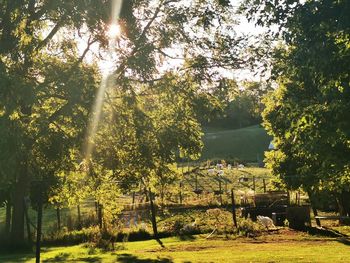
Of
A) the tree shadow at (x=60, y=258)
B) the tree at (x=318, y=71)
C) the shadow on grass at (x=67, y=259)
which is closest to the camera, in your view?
the tree at (x=318, y=71)

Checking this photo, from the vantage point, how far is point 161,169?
77.7ft

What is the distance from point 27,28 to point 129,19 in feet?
11.5

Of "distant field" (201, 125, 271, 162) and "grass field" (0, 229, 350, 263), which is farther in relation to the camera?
"distant field" (201, 125, 271, 162)

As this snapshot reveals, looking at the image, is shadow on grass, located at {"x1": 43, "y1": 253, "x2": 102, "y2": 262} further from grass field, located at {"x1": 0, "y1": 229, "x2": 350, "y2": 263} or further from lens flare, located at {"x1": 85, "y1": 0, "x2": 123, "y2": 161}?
lens flare, located at {"x1": 85, "y1": 0, "x2": 123, "y2": 161}

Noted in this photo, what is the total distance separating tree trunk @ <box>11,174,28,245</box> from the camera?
23203 mm

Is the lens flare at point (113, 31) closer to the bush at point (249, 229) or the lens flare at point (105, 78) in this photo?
the lens flare at point (105, 78)

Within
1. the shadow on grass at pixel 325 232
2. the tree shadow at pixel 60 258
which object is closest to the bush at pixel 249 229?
the shadow on grass at pixel 325 232

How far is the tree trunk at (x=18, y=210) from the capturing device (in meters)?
23.2

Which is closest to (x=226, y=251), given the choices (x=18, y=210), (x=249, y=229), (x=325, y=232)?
(x=249, y=229)

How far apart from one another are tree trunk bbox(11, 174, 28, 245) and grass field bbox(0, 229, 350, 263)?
3.32 m

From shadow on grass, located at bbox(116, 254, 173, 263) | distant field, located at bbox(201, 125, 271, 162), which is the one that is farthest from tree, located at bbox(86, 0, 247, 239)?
distant field, located at bbox(201, 125, 271, 162)

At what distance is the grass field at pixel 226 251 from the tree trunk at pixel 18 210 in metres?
3.32

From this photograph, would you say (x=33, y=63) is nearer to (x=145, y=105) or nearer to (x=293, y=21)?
(x=145, y=105)

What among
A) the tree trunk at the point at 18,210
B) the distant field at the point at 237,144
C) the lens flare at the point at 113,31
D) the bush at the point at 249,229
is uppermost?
the distant field at the point at 237,144
